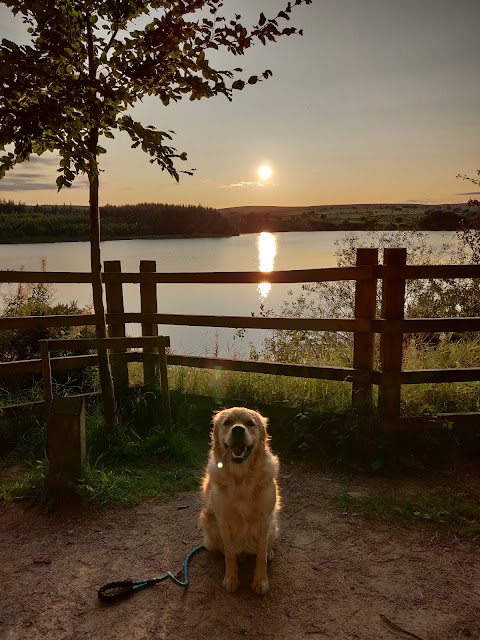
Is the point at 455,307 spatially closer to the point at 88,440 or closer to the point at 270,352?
the point at 270,352

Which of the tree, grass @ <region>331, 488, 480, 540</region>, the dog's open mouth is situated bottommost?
grass @ <region>331, 488, 480, 540</region>

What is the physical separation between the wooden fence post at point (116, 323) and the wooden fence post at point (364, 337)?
268cm

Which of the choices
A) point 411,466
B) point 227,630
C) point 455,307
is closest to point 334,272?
point 411,466

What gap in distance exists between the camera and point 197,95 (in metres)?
4.54

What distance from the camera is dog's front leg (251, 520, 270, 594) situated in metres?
3.14

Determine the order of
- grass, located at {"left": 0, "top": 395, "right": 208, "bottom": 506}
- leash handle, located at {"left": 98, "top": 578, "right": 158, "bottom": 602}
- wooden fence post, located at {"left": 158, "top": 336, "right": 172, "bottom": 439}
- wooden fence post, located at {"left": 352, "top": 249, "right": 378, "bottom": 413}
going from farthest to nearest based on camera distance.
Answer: wooden fence post, located at {"left": 158, "top": 336, "right": 172, "bottom": 439}, wooden fence post, located at {"left": 352, "top": 249, "right": 378, "bottom": 413}, grass, located at {"left": 0, "top": 395, "right": 208, "bottom": 506}, leash handle, located at {"left": 98, "top": 578, "right": 158, "bottom": 602}

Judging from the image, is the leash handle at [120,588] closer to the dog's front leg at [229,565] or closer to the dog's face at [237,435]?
the dog's front leg at [229,565]

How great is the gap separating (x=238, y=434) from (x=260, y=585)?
926 millimetres

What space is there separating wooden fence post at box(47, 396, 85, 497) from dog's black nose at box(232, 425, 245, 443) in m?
1.56

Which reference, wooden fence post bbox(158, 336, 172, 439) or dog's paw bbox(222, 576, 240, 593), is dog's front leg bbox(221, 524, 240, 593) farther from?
wooden fence post bbox(158, 336, 172, 439)

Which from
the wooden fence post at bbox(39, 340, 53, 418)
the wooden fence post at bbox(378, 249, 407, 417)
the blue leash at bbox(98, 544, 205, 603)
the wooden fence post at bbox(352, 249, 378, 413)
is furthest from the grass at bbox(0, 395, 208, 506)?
the wooden fence post at bbox(378, 249, 407, 417)

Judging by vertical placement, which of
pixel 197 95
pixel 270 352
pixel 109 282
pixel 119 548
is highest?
pixel 197 95

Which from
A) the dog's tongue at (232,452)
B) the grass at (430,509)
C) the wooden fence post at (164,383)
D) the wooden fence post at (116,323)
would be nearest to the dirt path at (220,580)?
the grass at (430,509)

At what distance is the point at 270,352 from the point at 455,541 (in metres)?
4.13
